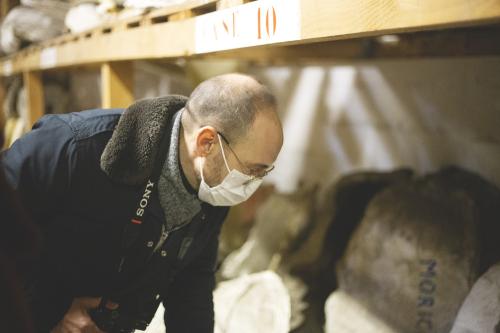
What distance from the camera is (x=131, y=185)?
48.6 inches

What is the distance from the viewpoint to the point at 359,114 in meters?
2.95

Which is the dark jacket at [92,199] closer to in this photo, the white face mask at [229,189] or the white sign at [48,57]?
the white face mask at [229,189]

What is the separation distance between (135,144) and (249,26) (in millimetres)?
439

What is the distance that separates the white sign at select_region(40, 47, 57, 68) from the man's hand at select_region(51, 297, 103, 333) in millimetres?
1725

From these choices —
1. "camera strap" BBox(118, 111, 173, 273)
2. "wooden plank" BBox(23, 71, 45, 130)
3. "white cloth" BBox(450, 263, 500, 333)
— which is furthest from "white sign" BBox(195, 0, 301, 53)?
"wooden plank" BBox(23, 71, 45, 130)

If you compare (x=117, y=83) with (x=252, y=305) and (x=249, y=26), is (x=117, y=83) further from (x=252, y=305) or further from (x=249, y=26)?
(x=252, y=305)

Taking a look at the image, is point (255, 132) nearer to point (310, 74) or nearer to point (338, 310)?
point (338, 310)

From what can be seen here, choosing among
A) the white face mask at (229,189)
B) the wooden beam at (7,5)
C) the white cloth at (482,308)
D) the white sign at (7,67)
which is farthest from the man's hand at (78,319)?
the wooden beam at (7,5)

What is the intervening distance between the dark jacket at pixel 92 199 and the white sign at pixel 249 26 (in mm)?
213

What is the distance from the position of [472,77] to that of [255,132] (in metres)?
1.72

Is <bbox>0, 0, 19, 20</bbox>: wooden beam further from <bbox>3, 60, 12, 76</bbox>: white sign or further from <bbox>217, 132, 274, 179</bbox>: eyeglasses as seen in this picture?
<bbox>217, 132, 274, 179</bbox>: eyeglasses

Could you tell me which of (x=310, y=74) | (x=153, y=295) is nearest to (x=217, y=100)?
(x=153, y=295)

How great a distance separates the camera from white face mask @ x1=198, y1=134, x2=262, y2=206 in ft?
4.25

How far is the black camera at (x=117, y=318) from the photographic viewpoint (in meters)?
1.33
